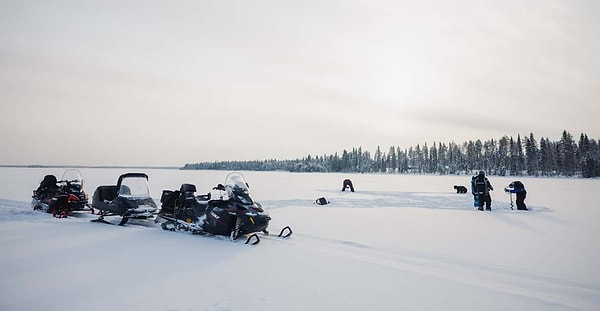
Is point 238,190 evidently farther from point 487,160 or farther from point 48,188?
point 487,160

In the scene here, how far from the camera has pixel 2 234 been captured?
22.3 ft

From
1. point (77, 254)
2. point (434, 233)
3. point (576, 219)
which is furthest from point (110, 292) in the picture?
point (576, 219)

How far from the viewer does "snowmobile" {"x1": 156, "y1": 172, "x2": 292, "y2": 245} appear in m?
6.48

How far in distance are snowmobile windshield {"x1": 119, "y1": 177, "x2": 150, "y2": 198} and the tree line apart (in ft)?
229

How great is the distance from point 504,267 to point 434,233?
2.65 metres

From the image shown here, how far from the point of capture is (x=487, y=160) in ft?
277

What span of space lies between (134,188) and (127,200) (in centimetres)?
58

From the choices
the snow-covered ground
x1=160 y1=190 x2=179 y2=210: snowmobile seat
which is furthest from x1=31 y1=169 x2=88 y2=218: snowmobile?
x1=160 y1=190 x2=179 y2=210: snowmobile seat

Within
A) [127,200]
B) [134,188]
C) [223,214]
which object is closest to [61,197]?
[134,188]

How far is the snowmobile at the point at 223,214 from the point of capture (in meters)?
6.48

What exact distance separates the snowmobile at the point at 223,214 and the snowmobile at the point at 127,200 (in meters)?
0.89

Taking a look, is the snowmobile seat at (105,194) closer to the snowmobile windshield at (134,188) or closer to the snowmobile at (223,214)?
the snowmobile windshield at (134,188)

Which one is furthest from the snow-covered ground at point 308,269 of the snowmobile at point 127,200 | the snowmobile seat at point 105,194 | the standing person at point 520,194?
the standing person at point 520,194

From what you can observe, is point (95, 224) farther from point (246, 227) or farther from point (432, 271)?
point (432, 271)
